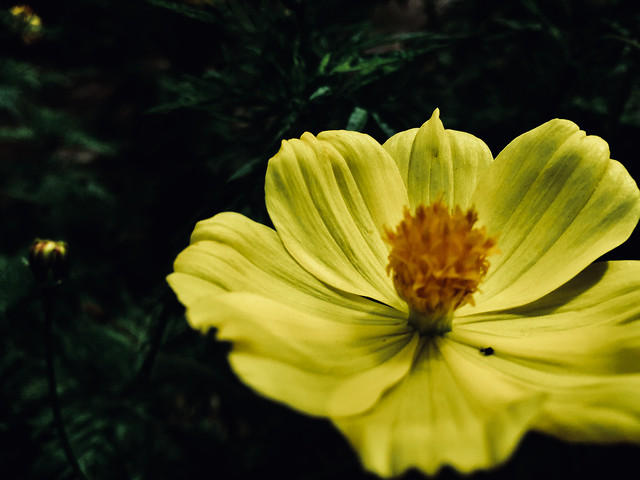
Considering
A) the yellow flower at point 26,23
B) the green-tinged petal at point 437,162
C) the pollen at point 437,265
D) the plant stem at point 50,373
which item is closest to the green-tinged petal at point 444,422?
the pollen at point 437,265

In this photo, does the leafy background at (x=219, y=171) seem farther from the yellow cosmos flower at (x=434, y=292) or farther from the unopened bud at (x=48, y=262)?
the yellow cosmos flower at (x=434, y=292)

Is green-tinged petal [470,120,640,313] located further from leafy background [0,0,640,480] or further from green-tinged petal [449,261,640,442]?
leafy background [0,0,640,480]

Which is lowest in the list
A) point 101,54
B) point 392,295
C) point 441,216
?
point 101,54

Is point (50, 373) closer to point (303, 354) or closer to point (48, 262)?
point (48, 262)

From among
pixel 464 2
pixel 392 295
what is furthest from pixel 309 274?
→ pixel 464 2

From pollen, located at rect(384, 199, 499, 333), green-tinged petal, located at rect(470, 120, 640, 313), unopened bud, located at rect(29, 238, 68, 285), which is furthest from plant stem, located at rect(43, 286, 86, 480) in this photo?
green-tinged petal, located at rect(470, 120, 640, 313)

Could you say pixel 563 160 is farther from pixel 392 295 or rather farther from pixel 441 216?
pixel 392 295

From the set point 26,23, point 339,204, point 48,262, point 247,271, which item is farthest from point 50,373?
point 26,23
